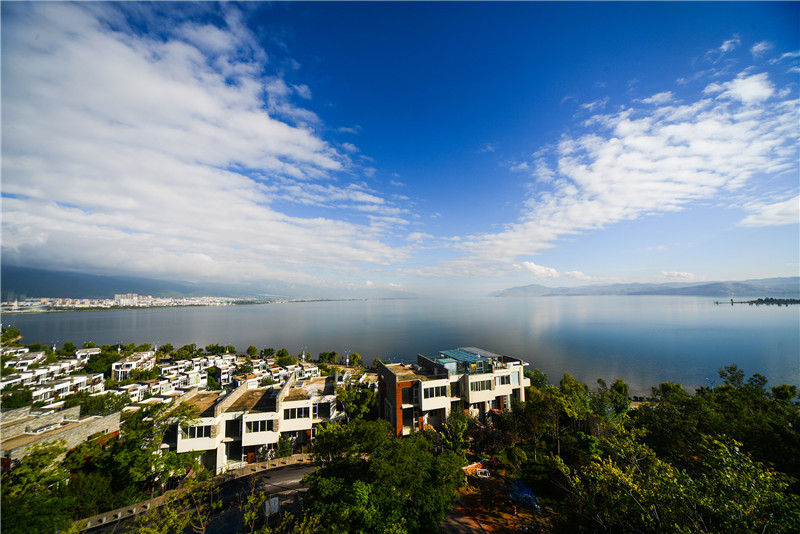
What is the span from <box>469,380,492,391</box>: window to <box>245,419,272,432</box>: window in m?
14.3

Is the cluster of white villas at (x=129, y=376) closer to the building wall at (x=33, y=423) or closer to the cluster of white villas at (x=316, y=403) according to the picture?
the cluster of white villas at (x=316, y=403)

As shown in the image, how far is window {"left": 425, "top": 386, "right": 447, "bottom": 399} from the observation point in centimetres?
2218

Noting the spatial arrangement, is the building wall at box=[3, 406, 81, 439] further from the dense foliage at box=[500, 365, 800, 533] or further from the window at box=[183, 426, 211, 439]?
the dense foliage at box=[500, 365, 800, 533]

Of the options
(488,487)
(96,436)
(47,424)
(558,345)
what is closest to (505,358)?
(488,487)

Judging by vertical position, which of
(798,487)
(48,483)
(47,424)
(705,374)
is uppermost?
(47,424)

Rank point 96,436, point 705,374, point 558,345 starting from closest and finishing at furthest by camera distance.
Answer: point 96,436
point 705,374
point 558,345

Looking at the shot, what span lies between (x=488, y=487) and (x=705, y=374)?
5635 centimetres

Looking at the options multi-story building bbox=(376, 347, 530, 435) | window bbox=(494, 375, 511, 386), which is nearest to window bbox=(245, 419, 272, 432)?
multi-story building bbox=(376, 347, 530, 435)

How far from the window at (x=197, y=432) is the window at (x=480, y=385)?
17.5m

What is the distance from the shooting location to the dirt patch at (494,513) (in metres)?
13.5

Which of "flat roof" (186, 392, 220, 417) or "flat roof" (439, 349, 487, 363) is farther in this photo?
"flat roof" (439, 349, 487, 363)

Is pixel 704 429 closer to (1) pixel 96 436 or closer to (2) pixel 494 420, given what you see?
(2) pixel 494 420

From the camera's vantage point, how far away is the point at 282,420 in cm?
2022

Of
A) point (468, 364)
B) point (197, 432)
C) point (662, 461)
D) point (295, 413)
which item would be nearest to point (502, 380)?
point (468, 364)
